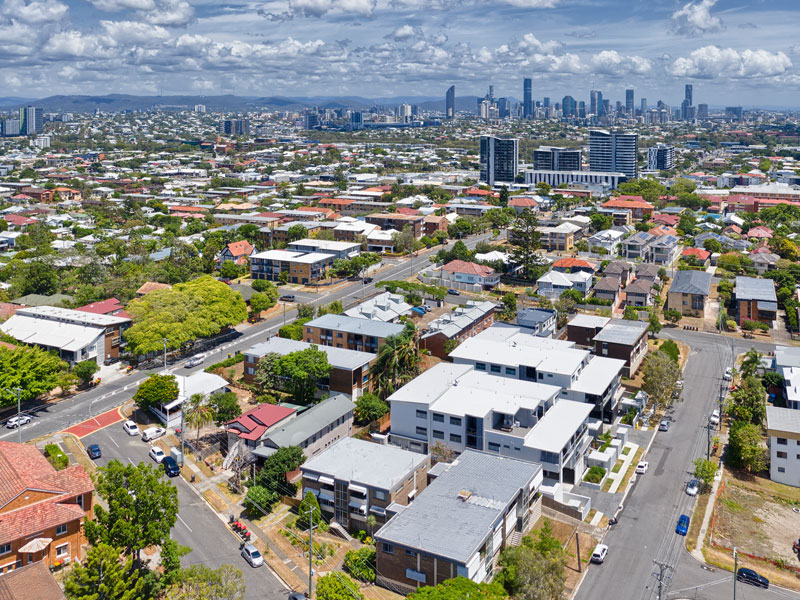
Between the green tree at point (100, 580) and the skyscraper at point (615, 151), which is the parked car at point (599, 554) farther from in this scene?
the skyscraper at point (615, 151)

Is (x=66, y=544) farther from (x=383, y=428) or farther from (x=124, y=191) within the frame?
(x=124, y=191)

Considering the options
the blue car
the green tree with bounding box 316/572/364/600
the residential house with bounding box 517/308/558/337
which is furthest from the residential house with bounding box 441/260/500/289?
the green tree with bounding box 316/572/364/600

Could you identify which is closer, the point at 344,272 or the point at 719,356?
the point at 719,356

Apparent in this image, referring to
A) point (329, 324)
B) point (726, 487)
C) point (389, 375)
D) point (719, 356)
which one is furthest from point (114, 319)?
point (719, 356)

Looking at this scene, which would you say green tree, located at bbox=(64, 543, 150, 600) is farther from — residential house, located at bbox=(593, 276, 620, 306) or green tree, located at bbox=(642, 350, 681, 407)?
residential house, located at bbox=(593, 276, 620, 306)

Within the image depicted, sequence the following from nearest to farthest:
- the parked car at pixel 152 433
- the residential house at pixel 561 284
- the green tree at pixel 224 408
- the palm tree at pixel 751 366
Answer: the parked car at pixel 152 433
the green tree at pixel 224 408
the palm tree at pixel 751 366
the residential house at pixel 561 284

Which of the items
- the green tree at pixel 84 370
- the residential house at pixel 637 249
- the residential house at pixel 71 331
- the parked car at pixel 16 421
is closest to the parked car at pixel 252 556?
the parked car at pixel 16 421
